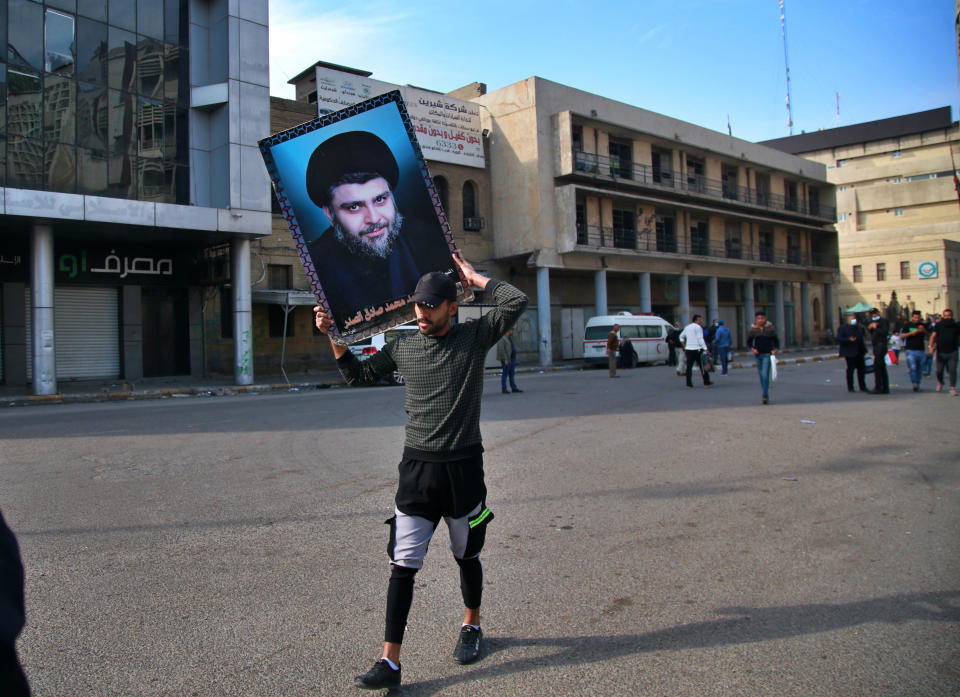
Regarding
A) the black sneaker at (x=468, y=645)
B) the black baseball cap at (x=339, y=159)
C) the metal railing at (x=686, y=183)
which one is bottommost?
the black sneaker at (x=468, y=645)

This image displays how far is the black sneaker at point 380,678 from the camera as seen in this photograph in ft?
9.77

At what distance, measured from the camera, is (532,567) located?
4.58 m

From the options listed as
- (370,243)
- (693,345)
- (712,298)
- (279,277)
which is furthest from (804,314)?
(370,243)

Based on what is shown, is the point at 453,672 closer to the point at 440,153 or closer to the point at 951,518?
the point at 951,518

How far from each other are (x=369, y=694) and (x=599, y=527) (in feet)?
9.30

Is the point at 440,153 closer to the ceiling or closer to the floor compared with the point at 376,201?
closer to the ceiling

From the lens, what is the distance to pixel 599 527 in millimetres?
5469

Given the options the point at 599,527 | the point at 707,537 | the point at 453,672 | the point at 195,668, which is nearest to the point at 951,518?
the point at 707,537

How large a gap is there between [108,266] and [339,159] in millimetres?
Answer: 22691

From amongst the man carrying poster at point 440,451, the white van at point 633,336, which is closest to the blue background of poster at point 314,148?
the man carrying poster at point 440,451

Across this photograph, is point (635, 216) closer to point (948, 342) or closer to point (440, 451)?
point (948, 342)

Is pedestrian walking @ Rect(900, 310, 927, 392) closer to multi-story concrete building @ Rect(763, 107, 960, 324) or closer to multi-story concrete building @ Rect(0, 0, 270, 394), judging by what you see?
multi-story concrete building @ Rect(0, 0, 270, 394)

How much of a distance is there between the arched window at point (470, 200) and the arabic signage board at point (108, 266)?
14.4 m

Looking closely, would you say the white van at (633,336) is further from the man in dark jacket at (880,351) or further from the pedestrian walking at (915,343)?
the man in dark jacket at (880,351)
